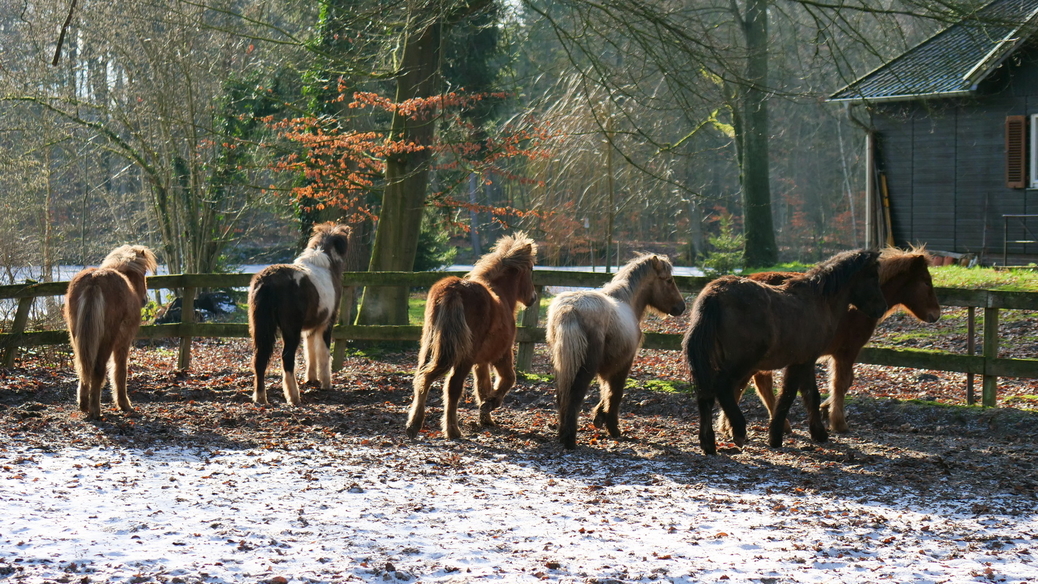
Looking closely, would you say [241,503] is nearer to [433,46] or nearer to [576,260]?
[433,46]

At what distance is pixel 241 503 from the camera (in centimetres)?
521

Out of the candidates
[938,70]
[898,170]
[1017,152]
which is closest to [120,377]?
[1017,152]

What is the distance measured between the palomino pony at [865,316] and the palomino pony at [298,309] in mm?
4207

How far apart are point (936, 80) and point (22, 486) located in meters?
19.7

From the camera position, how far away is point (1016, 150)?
758 inches

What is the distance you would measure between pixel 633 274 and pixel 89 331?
4605 mm

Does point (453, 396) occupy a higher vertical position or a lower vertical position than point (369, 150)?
lower

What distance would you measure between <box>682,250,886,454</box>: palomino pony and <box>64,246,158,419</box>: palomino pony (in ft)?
16.0

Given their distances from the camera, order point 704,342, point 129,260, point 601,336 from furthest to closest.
A: point 129,260, point 601,336, point 704,342

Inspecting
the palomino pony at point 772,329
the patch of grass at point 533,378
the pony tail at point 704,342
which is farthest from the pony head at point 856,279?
the patch of grass at point 533,378

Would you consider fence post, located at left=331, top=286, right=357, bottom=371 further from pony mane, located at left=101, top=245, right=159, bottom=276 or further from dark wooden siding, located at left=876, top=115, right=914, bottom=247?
dark wooden siding, located at left=876, top=115, right=914, bottom=247

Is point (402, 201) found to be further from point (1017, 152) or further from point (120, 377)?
point (1017, 152)

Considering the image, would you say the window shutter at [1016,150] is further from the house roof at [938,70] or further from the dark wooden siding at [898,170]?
the dark wooden siding at [898,170]

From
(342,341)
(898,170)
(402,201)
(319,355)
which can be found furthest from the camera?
(898,170)
